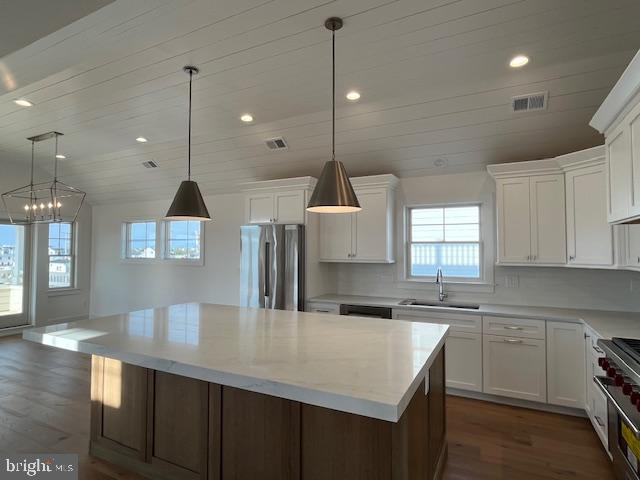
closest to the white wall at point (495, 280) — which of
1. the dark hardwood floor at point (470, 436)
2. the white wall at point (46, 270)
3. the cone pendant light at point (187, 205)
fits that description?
the dark hardwood floor at point (470, 436)

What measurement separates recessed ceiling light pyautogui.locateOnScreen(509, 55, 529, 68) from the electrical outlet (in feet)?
7.19

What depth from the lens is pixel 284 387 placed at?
1393 millimetres

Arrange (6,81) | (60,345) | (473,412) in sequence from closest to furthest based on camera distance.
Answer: (60,345) → (6,81) → (473,412)

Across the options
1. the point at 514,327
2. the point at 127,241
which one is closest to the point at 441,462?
the point at 514,327

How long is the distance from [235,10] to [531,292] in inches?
149

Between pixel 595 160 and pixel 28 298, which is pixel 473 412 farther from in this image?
pixel 28 298

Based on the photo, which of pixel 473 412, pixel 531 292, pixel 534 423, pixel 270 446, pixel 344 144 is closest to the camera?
pixel 270 446

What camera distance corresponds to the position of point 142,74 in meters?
3.08

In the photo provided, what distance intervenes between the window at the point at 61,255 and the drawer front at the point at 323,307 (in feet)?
17.5

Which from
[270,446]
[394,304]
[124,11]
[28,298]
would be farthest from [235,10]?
[28,298]

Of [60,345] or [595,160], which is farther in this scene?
[595,160]

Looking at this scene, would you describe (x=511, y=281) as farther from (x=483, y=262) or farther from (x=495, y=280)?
(x=483, y=262)

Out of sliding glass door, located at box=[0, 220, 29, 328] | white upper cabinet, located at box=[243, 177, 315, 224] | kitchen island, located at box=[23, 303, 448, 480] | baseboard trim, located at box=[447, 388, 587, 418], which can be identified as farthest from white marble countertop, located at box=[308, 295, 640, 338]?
sliding glass door, located at box=[0, 220, 29, 328]

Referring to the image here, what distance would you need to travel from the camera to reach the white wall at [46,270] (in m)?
5.99
